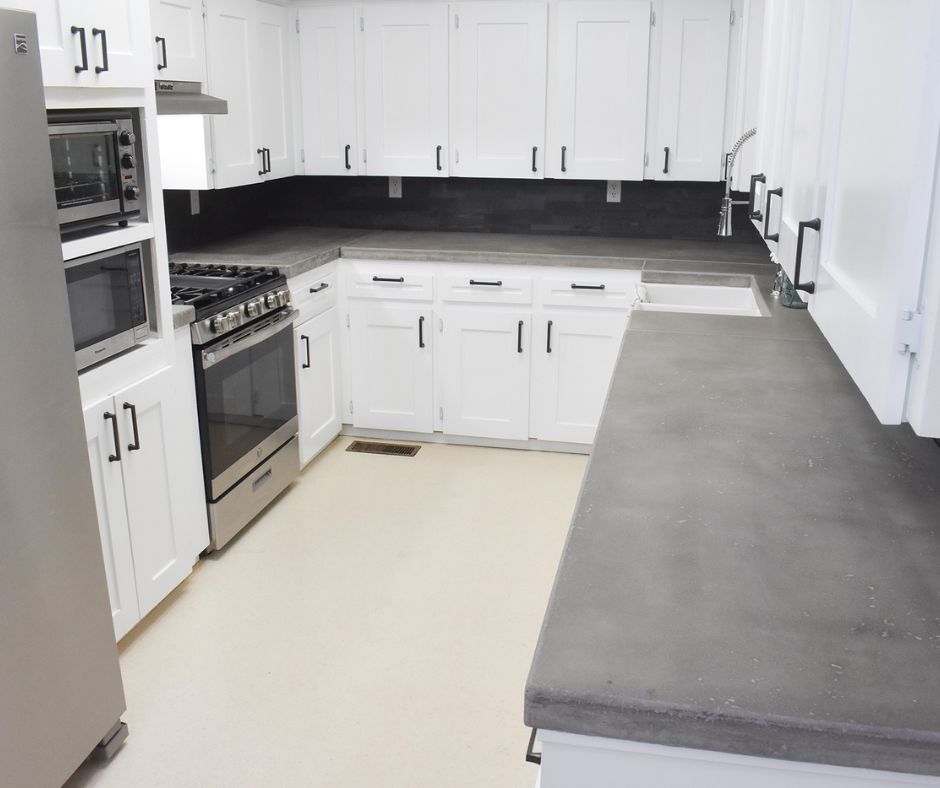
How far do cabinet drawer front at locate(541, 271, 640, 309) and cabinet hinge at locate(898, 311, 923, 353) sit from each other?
2.95 meters

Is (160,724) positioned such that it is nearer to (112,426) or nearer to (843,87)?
(112,426)

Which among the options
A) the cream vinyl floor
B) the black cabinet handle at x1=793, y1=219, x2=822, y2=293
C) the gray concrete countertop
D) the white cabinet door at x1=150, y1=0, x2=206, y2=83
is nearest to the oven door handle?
the cream vinyl floor

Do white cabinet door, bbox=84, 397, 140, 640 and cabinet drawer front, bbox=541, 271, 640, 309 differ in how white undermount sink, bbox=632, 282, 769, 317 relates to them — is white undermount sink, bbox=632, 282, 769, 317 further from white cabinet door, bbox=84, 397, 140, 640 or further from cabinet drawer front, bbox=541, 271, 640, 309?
white cabinet door, bbox=84, 397, 140, 640

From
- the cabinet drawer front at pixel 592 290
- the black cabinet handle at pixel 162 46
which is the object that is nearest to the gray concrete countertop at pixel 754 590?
the cabinet drawer front at pixel 592 290

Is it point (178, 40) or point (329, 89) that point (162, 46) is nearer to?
point (178, 40)

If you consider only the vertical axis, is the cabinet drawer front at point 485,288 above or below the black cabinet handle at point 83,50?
below

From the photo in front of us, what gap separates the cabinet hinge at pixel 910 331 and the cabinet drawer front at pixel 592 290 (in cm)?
295

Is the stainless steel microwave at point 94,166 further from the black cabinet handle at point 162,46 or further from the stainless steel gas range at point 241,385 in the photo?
the black cabinet handle at point 162,46

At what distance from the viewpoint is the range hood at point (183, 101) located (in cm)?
279

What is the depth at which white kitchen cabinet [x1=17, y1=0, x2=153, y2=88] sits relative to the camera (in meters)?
2.06

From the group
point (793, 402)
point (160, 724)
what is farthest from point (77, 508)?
point (793, 402)

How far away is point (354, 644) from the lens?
2.67 m

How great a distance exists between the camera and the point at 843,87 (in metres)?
1.24

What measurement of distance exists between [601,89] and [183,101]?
1.97m
